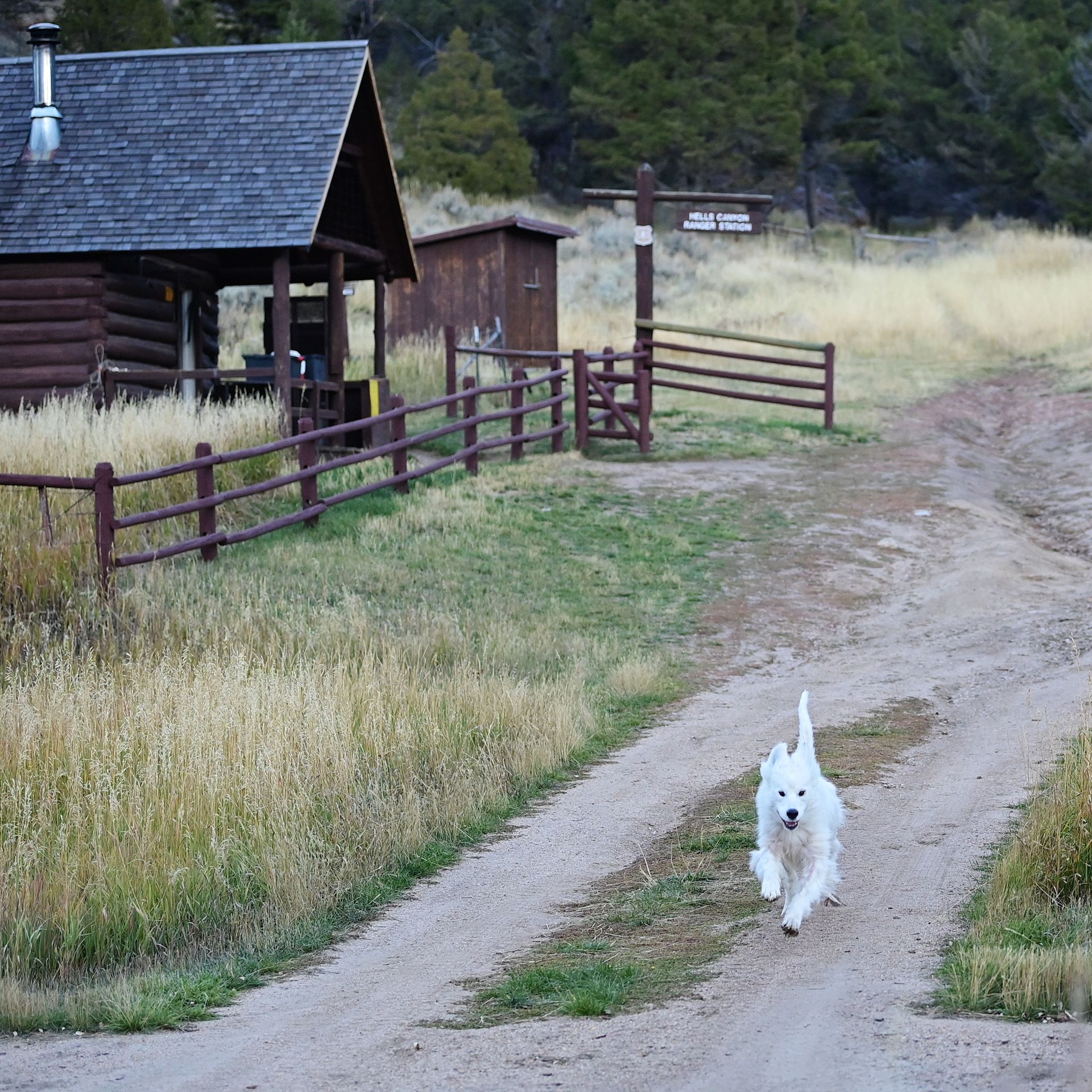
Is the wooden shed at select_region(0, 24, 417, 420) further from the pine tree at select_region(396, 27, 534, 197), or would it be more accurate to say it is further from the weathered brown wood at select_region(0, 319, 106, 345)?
the pine tree at select_region(396, 27, 534, 197)

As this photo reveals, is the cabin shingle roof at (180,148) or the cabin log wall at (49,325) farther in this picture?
the cabin log wall at (49,325)

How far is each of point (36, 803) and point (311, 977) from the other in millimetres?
2315

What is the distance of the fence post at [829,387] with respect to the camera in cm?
2298

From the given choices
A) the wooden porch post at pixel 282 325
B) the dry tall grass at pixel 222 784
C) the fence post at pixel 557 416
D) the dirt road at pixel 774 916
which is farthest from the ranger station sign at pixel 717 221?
the dry tall grass at pixel 222 784

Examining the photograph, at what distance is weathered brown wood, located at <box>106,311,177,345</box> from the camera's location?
20125mm

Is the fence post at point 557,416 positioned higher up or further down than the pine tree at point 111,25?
further down

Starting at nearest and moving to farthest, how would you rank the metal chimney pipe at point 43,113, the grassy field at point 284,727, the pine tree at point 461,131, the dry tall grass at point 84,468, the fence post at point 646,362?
the grassy field at point 284,727
the dry tall grass at point 84,468
the metal chimney pipe at point 43,113
the fence post at point 646,362
the pine tree at point 461,131

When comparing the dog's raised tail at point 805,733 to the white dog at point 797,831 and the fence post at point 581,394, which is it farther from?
the fence post at point 581,394

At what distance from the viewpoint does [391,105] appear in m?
55.6

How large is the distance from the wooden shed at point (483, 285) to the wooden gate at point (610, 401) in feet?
23.0

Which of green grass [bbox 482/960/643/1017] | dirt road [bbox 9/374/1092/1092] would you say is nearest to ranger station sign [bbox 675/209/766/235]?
dirt road [bbox 9/374/1092/1092]

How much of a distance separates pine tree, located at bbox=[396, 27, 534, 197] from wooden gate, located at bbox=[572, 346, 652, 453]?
26480 millimetres

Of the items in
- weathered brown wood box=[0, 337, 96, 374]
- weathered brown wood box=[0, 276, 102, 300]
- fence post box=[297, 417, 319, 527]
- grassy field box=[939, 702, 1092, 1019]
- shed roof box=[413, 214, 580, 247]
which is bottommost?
grassy field box=[939, 702, 1092, 1019]

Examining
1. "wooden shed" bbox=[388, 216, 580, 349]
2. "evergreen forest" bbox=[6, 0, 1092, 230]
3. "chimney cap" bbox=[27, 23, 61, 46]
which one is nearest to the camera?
"chimney cap" bbox=[27, 23, 61, 46]
